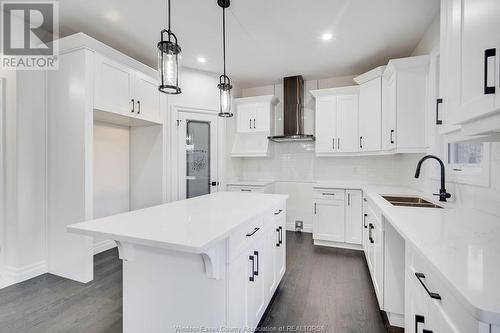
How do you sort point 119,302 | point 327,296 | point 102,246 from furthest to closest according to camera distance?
point 102,246 < point 327,296 < point 119,302

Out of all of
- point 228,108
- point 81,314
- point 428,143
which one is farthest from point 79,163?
point 428,143

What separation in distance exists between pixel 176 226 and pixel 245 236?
45cm

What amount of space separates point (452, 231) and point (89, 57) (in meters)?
3.35

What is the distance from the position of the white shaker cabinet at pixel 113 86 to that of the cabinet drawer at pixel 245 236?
2180 millimetres

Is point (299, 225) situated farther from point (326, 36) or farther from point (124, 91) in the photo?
point (124, 91)

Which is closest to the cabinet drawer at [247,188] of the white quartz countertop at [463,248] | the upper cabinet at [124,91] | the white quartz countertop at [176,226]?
the upper cabinet at [124,91]

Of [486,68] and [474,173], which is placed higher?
[486,68]

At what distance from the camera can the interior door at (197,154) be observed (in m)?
3.74

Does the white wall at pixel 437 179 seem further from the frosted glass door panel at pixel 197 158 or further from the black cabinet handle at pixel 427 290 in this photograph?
the frosted glass door panel at pixel 197 158

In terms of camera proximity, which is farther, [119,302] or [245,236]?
[119,302]

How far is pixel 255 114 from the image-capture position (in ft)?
14.4

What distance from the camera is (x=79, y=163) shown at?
2488 mm

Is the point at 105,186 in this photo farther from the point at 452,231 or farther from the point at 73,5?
the point at 452,231

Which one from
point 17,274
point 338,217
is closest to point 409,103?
point 338,217
